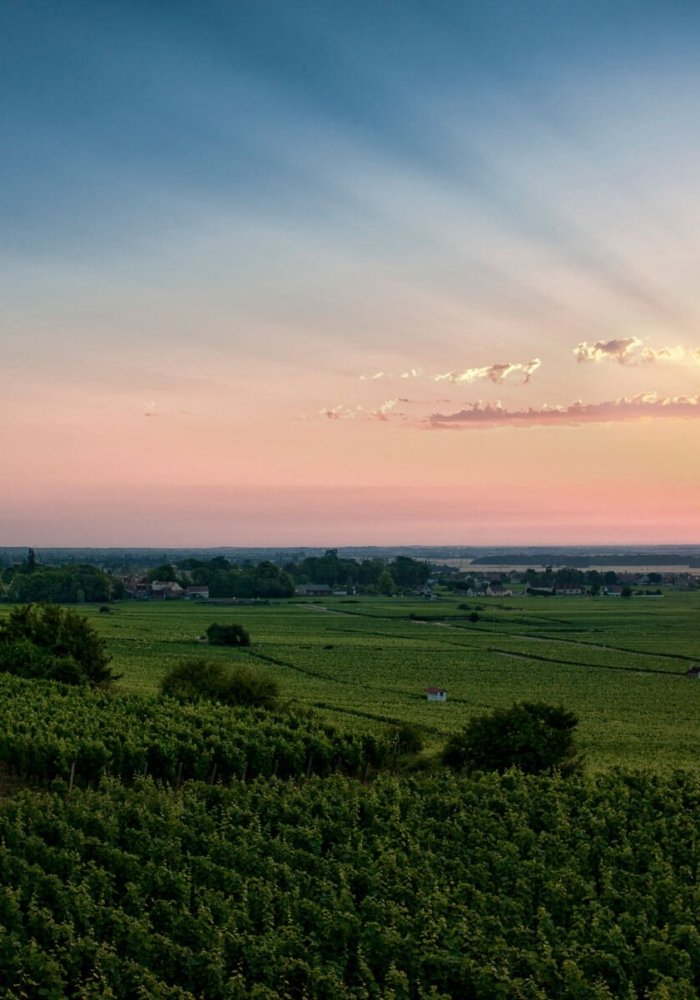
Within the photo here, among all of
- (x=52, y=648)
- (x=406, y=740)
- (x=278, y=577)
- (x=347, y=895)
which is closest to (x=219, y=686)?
(x=52, y=648)

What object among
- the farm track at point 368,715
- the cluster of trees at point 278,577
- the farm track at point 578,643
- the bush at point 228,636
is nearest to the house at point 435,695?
the farm track at point 368,715

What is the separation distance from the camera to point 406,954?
14.7 meters

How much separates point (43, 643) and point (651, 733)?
28.2 metres

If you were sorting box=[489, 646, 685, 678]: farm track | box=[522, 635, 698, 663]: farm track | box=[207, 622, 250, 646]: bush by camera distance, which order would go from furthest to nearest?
box=[207, 622, 250, 646]: bush < box=[522, 635, 698, 663]: farm track < box=[489, 646, 685, 678]: farm track

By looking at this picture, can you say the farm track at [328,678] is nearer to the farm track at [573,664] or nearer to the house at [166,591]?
the farm track at [573,664]

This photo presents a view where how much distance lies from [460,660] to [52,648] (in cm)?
3052

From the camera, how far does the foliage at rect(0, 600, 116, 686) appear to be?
45.9 metres

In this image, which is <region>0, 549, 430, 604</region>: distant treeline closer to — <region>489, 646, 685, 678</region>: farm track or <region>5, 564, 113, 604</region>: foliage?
<region>5, 564, 113, 604</region>: foliage

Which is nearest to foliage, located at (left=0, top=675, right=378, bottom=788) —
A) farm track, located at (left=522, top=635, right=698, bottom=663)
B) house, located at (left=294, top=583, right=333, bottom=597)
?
farm track, located at (left=522, top=635, right=698, bottom=663)

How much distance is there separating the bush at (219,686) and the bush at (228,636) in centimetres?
3278

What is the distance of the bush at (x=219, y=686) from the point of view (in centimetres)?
4070

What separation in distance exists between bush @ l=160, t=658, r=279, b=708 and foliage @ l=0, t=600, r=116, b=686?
5.62m

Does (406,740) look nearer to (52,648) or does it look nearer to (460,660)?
(52,648)

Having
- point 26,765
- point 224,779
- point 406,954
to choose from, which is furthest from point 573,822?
point 26,765
